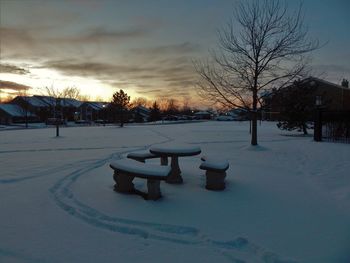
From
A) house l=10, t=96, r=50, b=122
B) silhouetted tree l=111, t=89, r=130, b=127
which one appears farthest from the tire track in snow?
house l=10, t=96, r=50, b=122

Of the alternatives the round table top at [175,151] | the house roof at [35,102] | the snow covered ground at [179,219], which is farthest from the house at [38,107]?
the round table top at [175,151]

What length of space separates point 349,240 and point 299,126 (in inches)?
791

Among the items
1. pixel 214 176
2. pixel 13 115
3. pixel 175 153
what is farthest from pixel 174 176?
pixel 13 115

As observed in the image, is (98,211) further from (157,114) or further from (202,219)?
(157,114)

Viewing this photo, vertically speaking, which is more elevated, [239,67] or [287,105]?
[239,67]

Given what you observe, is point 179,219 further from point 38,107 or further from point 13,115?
point 38,107

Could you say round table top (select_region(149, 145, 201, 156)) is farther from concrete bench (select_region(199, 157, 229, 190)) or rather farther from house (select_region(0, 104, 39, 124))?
house (select_region(0, 104, 39, 124))

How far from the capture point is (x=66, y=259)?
3711mm

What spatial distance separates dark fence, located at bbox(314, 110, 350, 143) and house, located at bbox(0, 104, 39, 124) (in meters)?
60.3

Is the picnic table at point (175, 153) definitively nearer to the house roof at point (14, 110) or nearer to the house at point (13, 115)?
the house at point (13, 115)

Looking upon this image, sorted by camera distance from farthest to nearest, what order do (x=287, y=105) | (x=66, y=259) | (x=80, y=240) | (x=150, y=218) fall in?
(x=287, y=105) → (x=150, y=218) → (x=80, y=240) → (x=66, y=259)

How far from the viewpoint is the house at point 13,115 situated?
218 feet

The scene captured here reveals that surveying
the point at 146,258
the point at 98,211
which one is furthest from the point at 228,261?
the point at 98,211

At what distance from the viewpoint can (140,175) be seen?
18.5 ft
